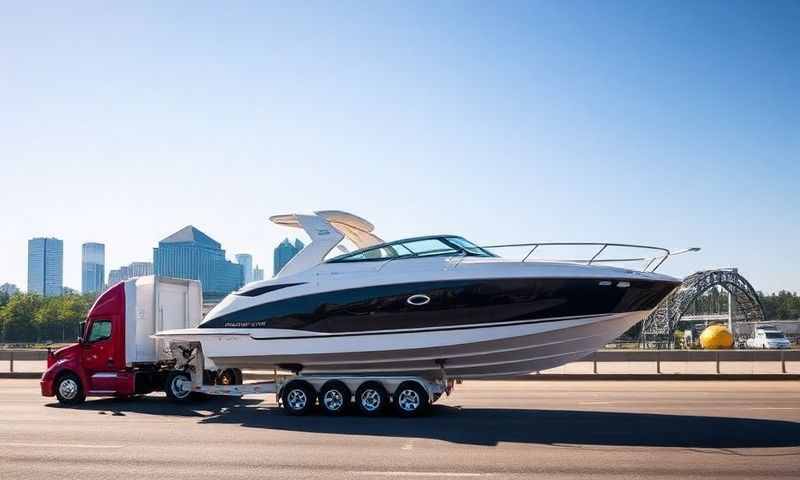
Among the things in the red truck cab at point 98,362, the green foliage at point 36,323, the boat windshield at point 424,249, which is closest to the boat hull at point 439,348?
the boat windshield at point 424,249

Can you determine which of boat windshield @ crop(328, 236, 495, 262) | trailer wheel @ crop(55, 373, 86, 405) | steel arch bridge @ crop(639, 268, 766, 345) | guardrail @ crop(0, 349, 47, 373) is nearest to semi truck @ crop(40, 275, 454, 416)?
trailer wheel @ crop(55, 373, 86, 405)

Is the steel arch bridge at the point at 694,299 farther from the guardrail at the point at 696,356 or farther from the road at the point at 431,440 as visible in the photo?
the road at the point at 431,440

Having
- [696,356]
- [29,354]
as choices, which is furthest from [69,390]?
[696,356]

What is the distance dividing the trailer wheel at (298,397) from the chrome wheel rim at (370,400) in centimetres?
106

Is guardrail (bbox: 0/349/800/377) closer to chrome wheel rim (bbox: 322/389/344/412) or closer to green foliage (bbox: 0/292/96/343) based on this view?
chrome wheel rim (bbox: 322/389/344/412)

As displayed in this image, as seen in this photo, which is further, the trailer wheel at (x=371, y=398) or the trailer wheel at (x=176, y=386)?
the trailer wheel at (x=176, y=386)

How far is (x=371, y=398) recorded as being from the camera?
48.3 feet

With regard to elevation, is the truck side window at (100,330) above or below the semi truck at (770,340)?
above

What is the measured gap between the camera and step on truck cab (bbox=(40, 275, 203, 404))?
1781 centimetres

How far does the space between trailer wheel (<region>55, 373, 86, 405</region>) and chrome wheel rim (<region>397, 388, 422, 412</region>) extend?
8.28 metres

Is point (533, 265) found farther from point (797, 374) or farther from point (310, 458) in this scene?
point (797, 374)

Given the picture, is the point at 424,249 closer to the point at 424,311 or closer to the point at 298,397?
the point at 424,311

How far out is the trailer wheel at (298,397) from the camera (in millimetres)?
15000

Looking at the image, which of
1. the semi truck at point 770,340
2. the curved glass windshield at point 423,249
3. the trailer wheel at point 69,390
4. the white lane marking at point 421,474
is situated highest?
the curved glass windshield at point 423,249
